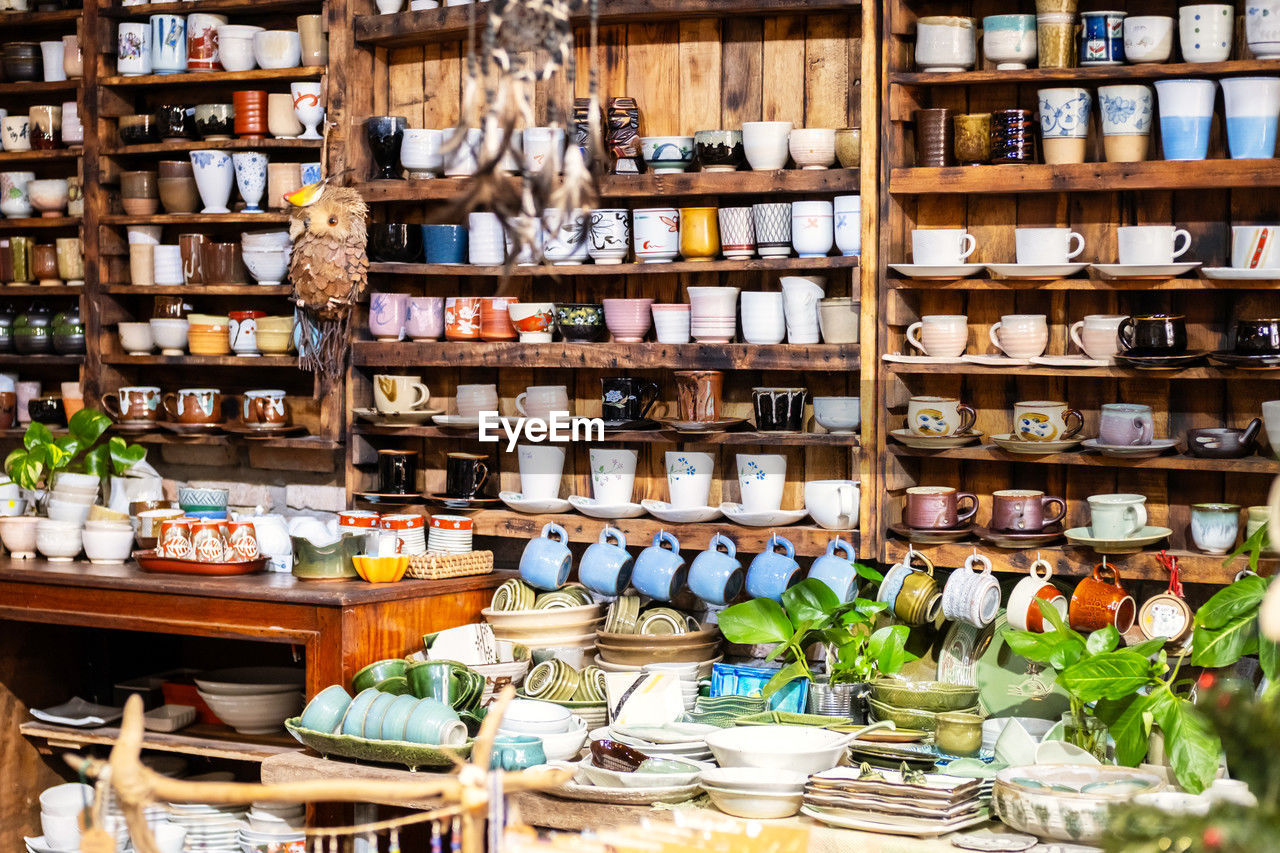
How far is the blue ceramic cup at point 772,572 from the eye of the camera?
296cm

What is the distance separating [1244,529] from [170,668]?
2.83m

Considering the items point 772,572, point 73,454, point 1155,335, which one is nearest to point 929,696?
point 772,572

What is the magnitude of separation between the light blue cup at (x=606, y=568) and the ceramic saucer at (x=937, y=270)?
865 mm

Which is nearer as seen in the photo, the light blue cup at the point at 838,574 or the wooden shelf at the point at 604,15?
the light blue cup at the point at 838,574

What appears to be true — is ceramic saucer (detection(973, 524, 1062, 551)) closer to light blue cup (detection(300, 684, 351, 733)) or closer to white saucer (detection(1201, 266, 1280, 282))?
white saucer (detection(1201, 266, 1280, 282))

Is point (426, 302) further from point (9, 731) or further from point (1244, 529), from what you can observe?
point (1244, 529)

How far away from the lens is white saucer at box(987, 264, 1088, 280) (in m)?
2.78

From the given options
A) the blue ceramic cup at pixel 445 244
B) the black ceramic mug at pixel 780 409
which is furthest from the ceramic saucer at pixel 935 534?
the blue ceramic cup at pixel 445 244

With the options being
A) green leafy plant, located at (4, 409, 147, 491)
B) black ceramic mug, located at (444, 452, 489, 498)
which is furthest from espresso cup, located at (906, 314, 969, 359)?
green leafy plant, located at (4, 409, 147, 491)

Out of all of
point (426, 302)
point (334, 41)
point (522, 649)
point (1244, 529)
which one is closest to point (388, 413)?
point (426, 302)

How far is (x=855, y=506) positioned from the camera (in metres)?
3.00

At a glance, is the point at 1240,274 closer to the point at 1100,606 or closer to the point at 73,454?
the point at 1100,606

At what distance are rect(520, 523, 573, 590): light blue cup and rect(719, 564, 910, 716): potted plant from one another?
44 cm

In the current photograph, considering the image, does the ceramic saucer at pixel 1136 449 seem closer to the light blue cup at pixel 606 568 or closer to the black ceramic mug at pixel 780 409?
the black ceramic mug at pixel 780 409
